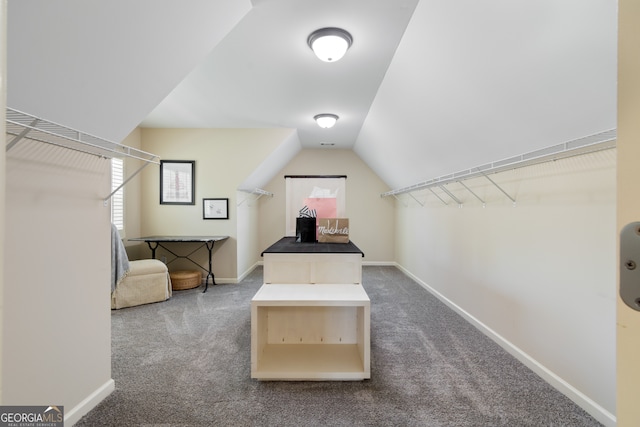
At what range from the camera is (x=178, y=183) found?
4.55m

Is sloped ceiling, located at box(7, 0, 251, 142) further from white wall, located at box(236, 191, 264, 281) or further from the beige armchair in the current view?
white wall, located at box(236, 191, 264, 281)

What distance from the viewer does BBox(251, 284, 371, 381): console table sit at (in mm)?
1930

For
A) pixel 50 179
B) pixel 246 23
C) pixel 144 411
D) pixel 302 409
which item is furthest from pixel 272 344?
pixel 246 23

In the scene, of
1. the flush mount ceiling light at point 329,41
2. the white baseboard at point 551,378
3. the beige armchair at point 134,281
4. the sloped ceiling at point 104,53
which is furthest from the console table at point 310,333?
the beige armchair at point 134,281

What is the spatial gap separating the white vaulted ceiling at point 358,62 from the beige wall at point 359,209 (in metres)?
2.87

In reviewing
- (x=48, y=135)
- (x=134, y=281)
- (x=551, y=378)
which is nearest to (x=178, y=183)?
(x=134, y=281)

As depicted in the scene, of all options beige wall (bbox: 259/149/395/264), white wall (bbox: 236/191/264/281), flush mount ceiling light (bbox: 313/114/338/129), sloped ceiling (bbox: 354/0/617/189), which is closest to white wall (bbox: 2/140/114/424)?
sloped ceiling (bbox: 354/0/617/189)

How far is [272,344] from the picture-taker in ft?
7.60

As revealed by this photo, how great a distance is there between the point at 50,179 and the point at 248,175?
124 inches

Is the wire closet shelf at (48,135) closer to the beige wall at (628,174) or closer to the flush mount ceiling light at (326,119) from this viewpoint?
the beige wall at (628,174)

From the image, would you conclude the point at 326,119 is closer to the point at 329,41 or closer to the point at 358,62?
the point at 358,62

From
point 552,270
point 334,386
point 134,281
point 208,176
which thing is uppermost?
point 208,176

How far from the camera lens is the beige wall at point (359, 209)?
19.8 feet

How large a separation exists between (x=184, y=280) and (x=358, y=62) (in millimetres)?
3445
